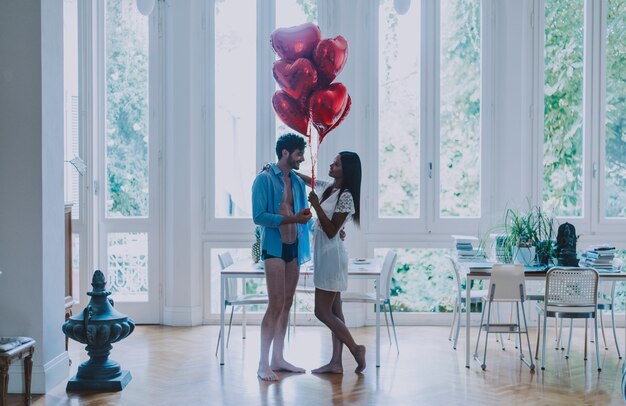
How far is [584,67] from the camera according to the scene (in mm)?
7672

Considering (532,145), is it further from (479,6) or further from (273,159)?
(273,159)

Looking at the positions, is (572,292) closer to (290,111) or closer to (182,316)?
(290,111)

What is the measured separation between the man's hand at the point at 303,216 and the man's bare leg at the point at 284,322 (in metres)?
0.34

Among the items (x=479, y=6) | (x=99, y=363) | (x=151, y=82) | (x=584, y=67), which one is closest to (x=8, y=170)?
(x=99, y=363)

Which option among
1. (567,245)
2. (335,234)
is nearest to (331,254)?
(335,234)

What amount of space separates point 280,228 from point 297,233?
0.15 meters

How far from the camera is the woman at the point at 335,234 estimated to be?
5.59 meters

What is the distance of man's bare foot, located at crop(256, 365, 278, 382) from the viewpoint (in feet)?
18.3

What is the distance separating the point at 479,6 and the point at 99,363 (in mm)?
5008

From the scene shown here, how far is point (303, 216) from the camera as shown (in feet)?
18.2

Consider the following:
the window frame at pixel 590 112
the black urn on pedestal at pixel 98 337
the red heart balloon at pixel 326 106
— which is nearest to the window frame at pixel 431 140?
the window frame at pixel 590 112

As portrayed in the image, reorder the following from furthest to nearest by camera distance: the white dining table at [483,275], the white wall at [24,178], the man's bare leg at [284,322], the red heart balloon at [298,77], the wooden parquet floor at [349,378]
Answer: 1. the white dining table at [483,275]
2. the man's bare leg at [284,322]
3. the red heart balloon at [298,77]
4. the white wall at [24,178]
5. the wooden parquet floor at [349,378]

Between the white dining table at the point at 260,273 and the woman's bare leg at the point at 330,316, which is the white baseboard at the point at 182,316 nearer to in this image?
the white dining table at the point at 260,273

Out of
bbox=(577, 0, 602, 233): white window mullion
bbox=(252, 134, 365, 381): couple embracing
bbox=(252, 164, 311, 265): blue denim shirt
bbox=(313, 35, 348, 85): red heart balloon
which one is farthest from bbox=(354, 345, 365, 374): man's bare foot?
bbox=(577, 0, 602, 233): white window mullion
